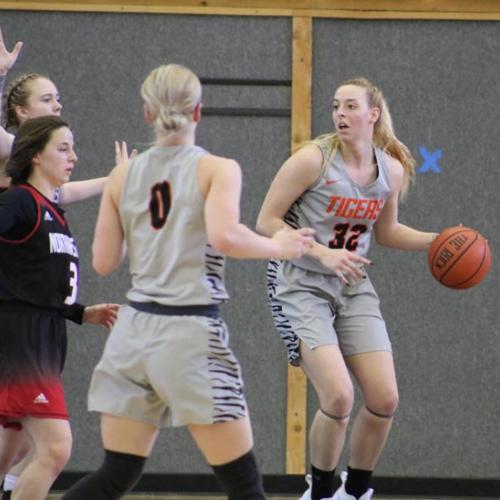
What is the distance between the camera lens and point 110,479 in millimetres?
3191

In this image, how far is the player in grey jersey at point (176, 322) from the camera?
3.14 meters

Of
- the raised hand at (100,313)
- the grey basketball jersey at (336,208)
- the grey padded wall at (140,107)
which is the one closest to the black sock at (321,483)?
the grey basketball jersey at (336,208)

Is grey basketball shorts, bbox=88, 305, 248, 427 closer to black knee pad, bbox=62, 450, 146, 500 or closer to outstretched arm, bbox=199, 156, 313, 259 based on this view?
black knee pad, bbox=62, 450, 146, 500

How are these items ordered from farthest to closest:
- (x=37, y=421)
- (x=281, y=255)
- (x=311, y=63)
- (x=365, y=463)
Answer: (x=311, y=63), (x=365, y=463), (x=37, y=421), (x=281, y=255)

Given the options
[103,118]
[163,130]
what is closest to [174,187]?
[163,130]

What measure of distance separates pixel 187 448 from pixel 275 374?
591 millimetres

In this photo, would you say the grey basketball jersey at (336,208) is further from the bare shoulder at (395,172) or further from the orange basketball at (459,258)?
the orange basketball at (459,258)

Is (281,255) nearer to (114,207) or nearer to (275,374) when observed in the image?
(114,207)

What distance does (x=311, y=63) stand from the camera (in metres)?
6.10

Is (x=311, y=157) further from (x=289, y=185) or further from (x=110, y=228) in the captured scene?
(x=110, y=228)

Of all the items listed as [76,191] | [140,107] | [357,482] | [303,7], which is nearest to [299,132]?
[303,7]

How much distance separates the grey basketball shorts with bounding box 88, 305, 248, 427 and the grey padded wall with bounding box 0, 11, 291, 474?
291 cm

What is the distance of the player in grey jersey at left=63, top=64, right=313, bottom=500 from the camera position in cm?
314

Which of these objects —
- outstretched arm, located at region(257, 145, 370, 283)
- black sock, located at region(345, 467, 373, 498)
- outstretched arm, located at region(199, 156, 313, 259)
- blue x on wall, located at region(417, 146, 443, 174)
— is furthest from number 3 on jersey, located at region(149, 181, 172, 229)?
blue x on wall, located at region(417, 146, 443, 174)
